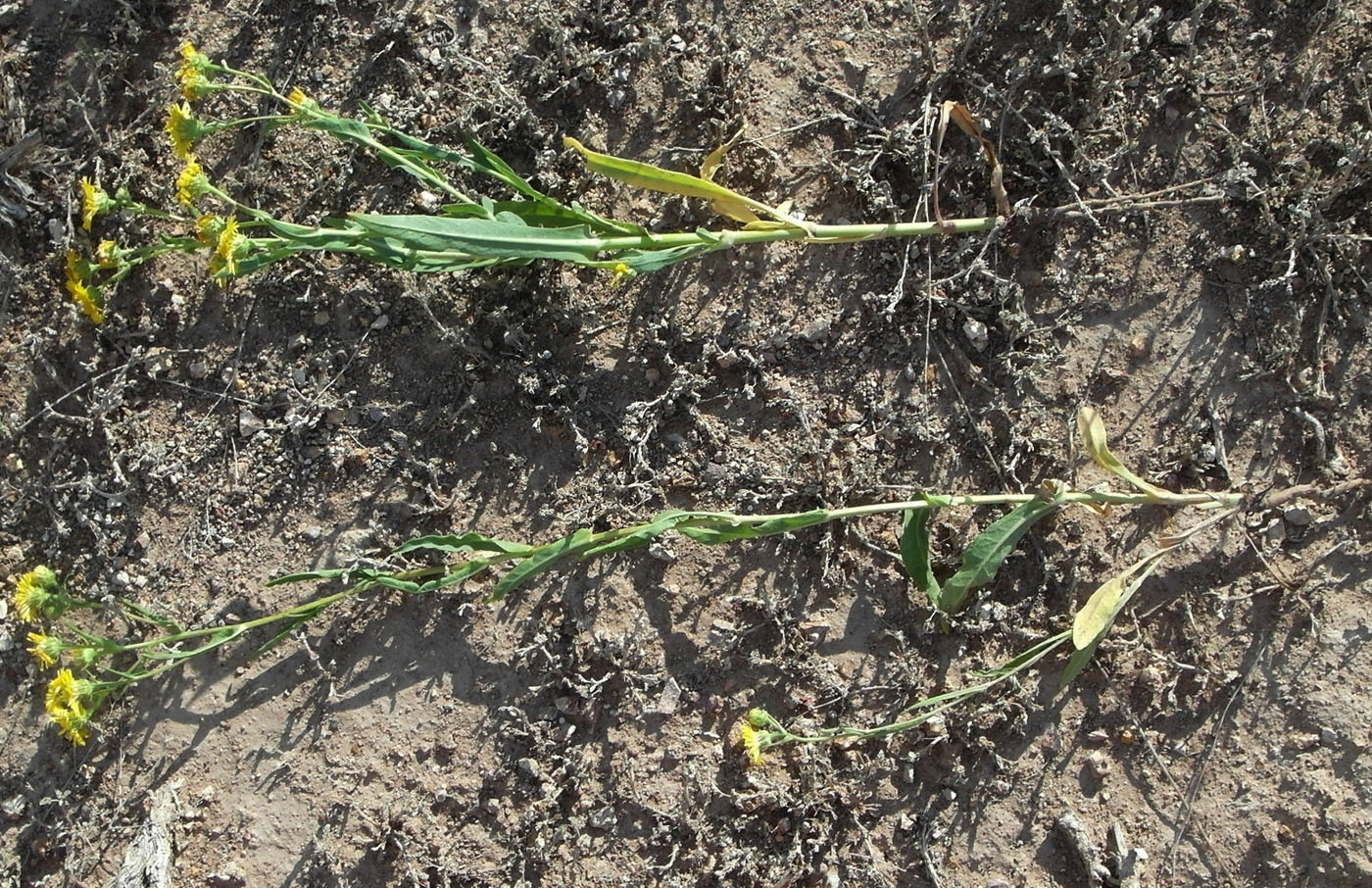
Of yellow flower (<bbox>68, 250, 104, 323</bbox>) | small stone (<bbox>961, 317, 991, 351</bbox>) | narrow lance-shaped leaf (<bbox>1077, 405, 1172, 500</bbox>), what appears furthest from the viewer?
small stone (<bbox>961, 317, 991, 351</bbox>)

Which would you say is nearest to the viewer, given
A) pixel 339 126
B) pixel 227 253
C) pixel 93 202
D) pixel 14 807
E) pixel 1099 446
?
pixel 227 253

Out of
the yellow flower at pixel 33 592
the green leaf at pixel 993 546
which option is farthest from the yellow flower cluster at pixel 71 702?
the green leaf at pixel 993 546

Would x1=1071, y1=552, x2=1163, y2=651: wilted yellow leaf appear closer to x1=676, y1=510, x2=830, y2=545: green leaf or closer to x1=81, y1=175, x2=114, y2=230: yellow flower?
x1=676, y1=510, x2=830, y2=545: green leaf

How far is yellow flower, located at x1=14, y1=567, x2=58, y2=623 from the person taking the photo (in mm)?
2605

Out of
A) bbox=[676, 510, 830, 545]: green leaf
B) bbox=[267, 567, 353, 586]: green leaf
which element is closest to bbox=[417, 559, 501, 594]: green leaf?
bbox=[267, 567, 353, 586]: green leaf

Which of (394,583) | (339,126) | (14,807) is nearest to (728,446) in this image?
(394,583)

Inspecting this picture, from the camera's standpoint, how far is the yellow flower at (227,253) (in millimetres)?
2412

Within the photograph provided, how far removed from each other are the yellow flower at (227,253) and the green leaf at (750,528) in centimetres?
121

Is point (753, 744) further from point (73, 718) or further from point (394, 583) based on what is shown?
point (73, 718)

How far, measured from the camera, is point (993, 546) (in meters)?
2.64

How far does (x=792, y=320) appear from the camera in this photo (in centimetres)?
292

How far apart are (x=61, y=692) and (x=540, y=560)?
3.98 ft

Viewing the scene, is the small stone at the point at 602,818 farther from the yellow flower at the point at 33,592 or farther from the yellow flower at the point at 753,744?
the yellow flower at the point at 33,592

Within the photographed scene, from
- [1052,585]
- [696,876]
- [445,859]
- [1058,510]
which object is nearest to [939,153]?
[1058,510]
